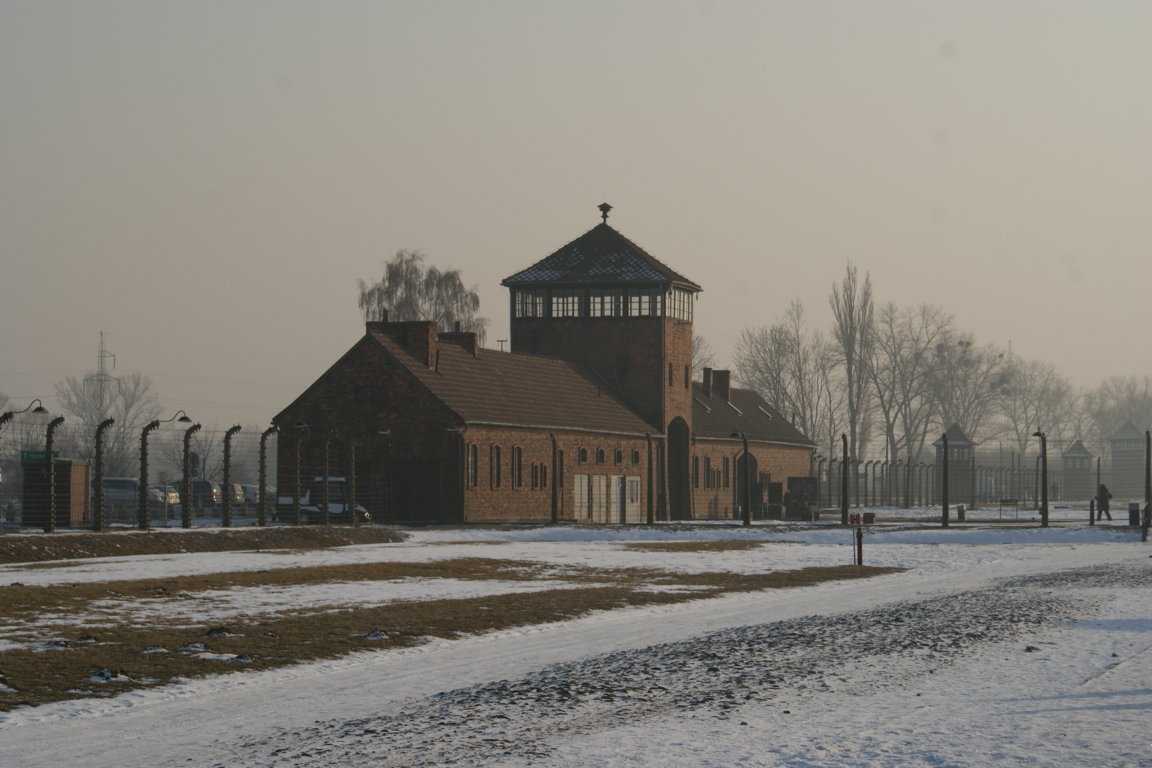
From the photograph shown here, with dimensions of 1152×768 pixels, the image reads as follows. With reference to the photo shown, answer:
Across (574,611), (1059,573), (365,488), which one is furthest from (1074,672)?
(365,488)

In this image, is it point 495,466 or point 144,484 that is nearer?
point 144,484

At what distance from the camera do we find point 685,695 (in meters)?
13.6

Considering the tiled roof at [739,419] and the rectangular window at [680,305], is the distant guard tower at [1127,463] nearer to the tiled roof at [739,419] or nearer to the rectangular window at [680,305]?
the tiled roof at [739,419]

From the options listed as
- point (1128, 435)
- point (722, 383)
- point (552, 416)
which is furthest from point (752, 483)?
point (1128, 435)

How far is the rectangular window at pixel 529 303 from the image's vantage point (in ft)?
237

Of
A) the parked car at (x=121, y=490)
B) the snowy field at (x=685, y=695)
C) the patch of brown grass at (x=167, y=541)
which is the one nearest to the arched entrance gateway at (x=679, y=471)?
the parked car at (x=121, y=490)

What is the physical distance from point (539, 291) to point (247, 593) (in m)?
49.4

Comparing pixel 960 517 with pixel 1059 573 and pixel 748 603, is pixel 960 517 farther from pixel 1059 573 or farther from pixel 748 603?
pixel 748 603

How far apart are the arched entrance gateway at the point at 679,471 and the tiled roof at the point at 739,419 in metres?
1.39

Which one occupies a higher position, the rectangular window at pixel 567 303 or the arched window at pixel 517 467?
the rectangular window at pixel 567 303

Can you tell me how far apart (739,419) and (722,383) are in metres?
5.14

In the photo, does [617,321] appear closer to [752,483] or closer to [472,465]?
[752,483]

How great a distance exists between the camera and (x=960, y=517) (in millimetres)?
65688

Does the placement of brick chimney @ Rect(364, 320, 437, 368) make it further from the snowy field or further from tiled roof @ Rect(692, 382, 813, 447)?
the snowy field
